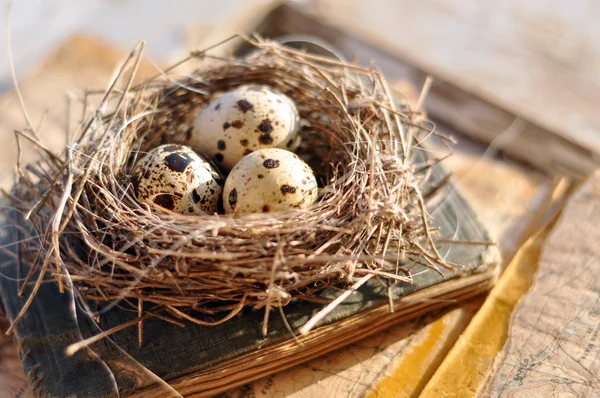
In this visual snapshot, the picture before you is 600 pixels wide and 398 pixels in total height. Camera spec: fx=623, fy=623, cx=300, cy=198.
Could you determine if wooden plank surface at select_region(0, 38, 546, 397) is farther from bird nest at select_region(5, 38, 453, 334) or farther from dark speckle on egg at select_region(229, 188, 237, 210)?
dark speckle on egg at select_region(229, 188, 237, 210)

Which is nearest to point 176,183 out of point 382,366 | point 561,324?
point 382,366

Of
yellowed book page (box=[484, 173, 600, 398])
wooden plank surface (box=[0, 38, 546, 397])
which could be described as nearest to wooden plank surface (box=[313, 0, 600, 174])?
wooden plank surface (box=[0, 38, 546, 397])

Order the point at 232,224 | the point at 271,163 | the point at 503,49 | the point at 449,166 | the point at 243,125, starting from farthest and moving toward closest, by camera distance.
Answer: the point at 503,49 → the point at 449,166 → the point at 243,125 → the point at 271,163 → the point at 232,224

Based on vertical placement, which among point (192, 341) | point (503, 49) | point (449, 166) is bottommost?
point (192, 341)

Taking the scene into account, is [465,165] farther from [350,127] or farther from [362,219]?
A: [362,219]

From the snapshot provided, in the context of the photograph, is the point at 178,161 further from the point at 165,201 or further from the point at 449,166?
the point at 449,166

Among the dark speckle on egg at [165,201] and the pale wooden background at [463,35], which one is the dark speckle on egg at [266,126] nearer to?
the dark speckle on egg at [165,201]

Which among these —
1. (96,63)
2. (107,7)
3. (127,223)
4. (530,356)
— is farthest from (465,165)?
(107,7)
